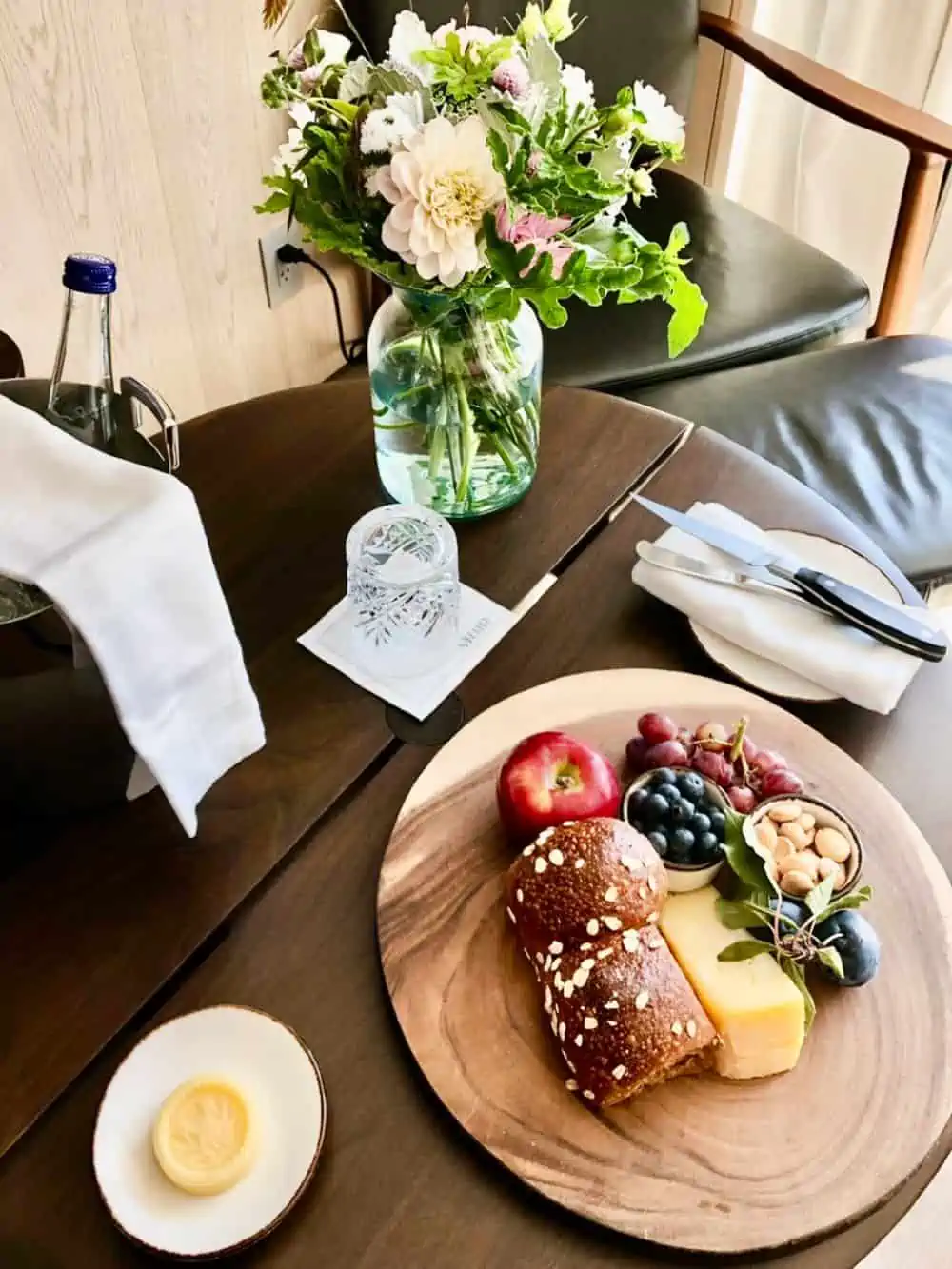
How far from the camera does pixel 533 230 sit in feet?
2.73

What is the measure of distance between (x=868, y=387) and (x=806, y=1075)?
105cm

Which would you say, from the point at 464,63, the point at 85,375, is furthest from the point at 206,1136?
the point at 464,63

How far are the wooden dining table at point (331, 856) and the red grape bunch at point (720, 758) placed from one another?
0.10m

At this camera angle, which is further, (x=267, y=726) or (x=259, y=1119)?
(x=267, y=726)

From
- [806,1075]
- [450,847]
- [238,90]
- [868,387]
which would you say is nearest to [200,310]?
[238,90]

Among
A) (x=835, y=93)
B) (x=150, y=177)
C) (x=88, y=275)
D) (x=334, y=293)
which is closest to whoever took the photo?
(x=88, y=275)

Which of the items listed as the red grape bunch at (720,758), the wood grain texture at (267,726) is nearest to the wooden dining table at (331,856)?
the wood grain texture at (267,726)

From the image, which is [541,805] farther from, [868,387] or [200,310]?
[200,310]

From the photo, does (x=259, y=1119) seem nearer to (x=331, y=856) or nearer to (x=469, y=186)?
(x=331, y=856)

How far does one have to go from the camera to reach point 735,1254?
0.66m

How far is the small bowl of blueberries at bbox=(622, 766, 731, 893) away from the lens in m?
0.79

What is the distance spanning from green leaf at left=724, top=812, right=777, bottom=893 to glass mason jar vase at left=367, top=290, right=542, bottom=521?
1.32 ft

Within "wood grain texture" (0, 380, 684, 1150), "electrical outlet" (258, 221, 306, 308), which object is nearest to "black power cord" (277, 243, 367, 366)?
→ "electrical outlet" (258, 221, 306, 308)

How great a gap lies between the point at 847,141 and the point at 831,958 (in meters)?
1.82
